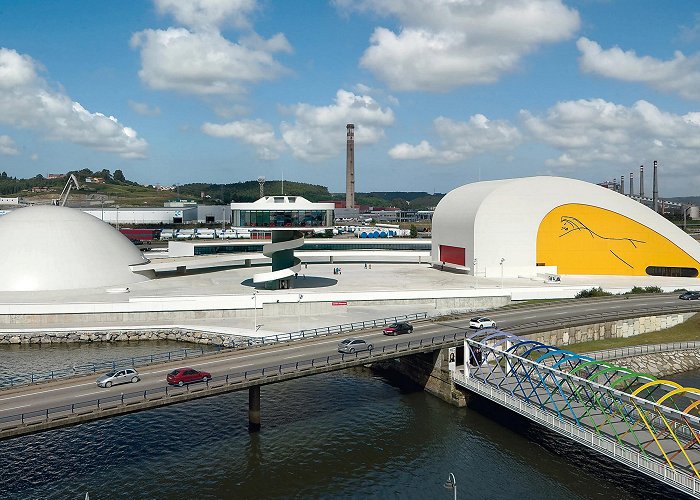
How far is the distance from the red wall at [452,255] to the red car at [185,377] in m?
66.8

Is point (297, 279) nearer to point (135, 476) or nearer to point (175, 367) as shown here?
point (175, 367)

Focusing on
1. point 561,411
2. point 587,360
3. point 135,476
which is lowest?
point 135,476

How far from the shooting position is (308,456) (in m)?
36.6

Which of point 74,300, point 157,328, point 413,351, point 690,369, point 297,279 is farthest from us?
point 297,279

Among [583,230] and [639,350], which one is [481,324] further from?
[583,230]

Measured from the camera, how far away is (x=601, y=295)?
3187 inches

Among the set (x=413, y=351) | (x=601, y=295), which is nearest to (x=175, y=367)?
(x=413, y=351)

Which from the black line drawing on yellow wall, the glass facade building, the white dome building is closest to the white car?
the glass facade building

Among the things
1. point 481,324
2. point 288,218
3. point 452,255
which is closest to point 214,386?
point 481,324

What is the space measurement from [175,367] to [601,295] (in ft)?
202

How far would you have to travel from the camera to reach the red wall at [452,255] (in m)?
99.4

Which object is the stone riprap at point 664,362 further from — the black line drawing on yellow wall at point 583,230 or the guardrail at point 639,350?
the black line drawing on yellow wall at point 583,230

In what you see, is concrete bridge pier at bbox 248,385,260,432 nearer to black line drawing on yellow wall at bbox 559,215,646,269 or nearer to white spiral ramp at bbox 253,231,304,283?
white spiral ramp at bbox 253,231,304,283

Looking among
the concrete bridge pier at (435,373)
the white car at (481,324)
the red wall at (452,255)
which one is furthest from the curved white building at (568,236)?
the concrete bridge pier at (435,373)
